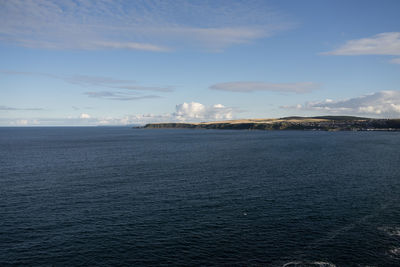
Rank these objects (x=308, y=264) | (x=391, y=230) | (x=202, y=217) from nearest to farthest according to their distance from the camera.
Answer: (x=308, y=264) < (x=391, y=230) < (x=202, y=217)

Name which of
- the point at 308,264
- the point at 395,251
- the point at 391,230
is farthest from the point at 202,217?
the point at 391,230

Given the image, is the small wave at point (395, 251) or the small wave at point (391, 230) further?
the small wave at point (391, 230)

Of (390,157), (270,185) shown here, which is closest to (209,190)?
(270,185)

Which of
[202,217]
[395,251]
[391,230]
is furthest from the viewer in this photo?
[202,217]

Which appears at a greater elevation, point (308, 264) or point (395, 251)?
point (395, 251)

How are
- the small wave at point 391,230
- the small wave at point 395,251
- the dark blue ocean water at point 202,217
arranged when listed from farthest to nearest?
the small wave at point 391,230, the dark blue ocean water at point 202,217, the small wave at point 395,251

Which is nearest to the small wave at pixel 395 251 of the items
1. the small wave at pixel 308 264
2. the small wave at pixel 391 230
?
the small wave at pixel 391 230

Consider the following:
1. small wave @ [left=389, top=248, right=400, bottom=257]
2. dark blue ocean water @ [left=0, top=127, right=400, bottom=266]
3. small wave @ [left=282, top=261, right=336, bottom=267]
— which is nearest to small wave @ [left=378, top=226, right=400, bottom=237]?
dark blue ocean water @ [left=0, top=127, right=400, bottom=266]

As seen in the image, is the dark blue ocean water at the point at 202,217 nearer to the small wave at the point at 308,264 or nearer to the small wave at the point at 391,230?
the small wave at the point at 391,230

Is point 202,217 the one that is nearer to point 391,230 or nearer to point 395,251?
point 395,251

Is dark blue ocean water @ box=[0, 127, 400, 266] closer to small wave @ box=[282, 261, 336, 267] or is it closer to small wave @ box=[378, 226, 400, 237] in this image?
small wave @ box=[378, 226, 400, 237]

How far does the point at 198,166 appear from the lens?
11469 cm

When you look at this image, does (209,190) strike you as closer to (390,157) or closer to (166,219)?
(166,219)

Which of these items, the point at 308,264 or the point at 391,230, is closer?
the point at 308,264
